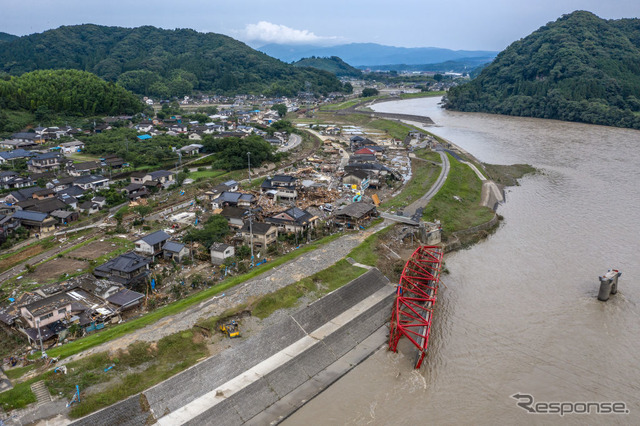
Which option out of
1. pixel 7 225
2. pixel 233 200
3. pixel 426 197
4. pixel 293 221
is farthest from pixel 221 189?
pixel 426 197

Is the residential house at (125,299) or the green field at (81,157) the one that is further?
the green field at (81,157)

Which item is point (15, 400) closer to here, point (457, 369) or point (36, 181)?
point (457, 369)

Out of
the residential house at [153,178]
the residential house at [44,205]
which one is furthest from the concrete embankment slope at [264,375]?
the residential house at [153,178]

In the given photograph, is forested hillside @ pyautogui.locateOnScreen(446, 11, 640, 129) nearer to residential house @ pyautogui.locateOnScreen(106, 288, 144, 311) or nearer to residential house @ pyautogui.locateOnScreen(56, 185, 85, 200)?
residential house @ pyautogui.locateOnScreen(56, 185, 85, 200)

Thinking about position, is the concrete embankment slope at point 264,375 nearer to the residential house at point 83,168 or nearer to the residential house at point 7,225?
the residential house at point 7,225

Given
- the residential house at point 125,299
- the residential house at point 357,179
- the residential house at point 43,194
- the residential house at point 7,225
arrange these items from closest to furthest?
the residential house at point 125,299, the residential house at point 7,225, the residential house at point 43,194, the residential house at point 357,179

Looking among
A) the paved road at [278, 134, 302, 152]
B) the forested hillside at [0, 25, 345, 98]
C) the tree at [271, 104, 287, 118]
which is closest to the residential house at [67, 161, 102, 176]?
the paved road at [278, 134, 302, 152]

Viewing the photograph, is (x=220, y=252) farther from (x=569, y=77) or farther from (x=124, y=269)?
(x=569, y=77)

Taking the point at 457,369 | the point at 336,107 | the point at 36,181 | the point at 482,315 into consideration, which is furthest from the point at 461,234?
the point at 336,107
